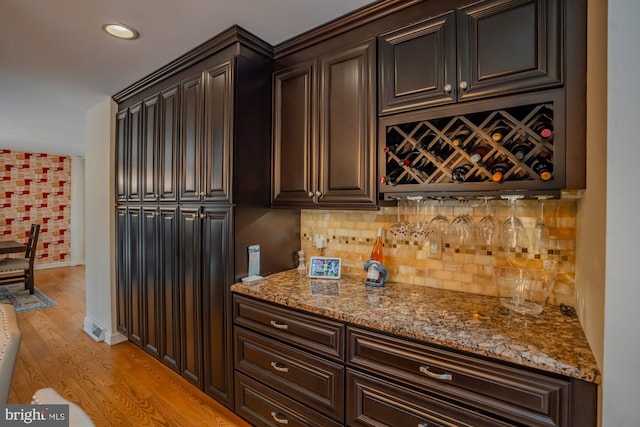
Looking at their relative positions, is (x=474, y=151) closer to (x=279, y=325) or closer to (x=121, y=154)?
(x=279, y=325)

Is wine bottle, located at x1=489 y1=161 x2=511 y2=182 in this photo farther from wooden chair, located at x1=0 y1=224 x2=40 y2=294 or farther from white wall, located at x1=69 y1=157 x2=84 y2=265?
white wall, located at x1=69 y1=157 x2=84 y2=265

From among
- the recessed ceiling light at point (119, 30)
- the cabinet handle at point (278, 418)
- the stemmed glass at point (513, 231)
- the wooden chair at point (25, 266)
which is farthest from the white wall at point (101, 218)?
the stemmed glass at point (513, 231)

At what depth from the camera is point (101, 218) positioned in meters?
3.23

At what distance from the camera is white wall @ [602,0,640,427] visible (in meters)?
0.86

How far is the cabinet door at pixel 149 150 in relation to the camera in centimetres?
261

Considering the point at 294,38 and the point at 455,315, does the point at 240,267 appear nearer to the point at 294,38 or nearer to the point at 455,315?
the point at 455,315

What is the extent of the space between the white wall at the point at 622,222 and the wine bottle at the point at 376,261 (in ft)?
3.62

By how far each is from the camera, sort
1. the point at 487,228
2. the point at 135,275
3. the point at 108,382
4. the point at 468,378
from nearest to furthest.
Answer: the point at 468,378 < the point at 487,228 < the point at 108,382 < the point at 135,275

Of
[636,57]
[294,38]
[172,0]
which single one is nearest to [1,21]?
[172,0]

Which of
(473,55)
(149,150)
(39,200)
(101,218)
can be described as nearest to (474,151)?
(473,55)

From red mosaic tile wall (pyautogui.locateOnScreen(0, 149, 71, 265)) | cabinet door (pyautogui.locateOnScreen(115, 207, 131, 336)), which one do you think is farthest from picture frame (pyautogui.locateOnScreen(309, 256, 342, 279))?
red mosaic tile wall (pyautogui.locateOnScreen(0, 149, 71, 265))

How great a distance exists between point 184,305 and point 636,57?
263 centimetres

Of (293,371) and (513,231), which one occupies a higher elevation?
(513,231)

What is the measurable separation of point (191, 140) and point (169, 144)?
1.09 feet
